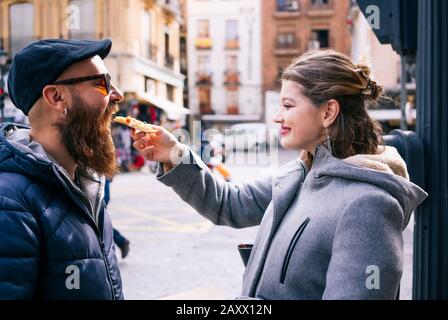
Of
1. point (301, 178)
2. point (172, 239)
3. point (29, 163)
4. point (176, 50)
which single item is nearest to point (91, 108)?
point (29, 163)

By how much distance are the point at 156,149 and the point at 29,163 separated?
0.51 meters

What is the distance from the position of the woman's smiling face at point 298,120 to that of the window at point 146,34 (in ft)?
10.4

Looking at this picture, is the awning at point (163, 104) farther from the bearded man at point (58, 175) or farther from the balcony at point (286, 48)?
the balcony at point (286, 48)

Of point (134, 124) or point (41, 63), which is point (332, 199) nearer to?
point (134, 124)

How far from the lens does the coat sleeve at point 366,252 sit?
120cm

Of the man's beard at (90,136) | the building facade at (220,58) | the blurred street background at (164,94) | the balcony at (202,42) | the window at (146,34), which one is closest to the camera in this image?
the man's beard at (90,136)

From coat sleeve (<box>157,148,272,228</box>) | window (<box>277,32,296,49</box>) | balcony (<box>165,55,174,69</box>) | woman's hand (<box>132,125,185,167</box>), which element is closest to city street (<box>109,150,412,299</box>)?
coat sleeve (<box>157,148,272,228</box>)

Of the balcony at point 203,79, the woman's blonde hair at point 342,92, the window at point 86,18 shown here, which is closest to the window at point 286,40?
the balcony at point 203,79

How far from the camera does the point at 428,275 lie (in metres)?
2.13

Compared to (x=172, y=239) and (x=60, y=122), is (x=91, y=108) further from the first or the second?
(x=172, y=239)

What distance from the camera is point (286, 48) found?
1216 inches

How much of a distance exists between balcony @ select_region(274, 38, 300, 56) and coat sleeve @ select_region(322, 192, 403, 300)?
2952 centimetres

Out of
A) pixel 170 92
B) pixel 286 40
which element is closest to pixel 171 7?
pixel 170 92

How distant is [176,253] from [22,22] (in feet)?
16.2
